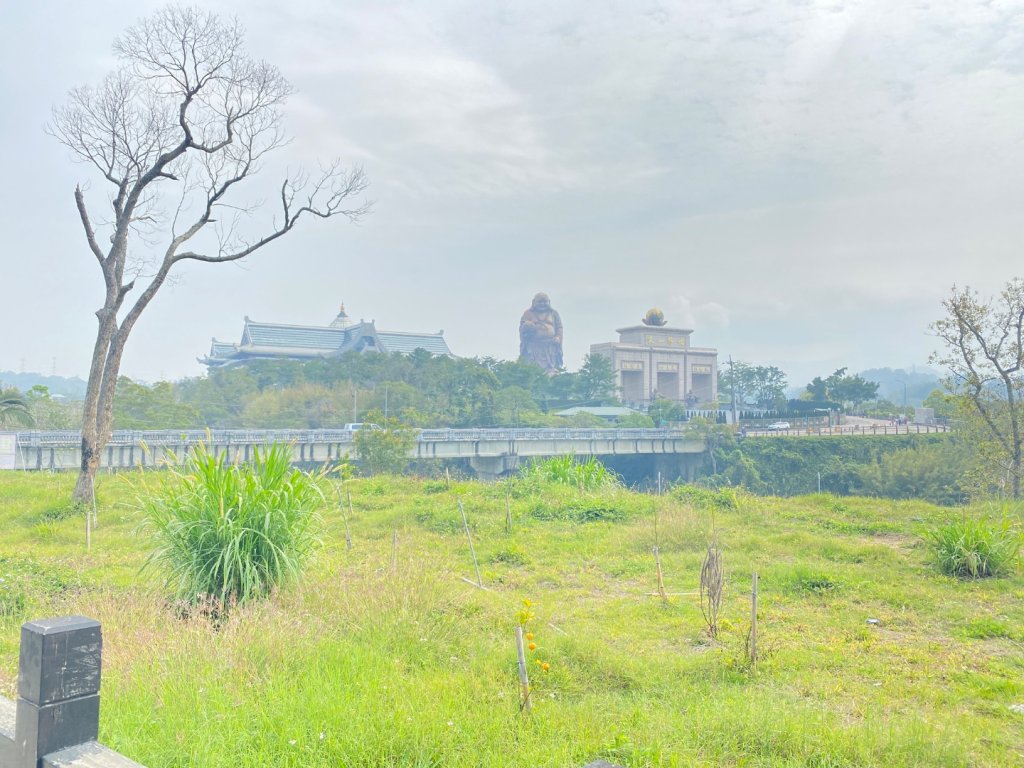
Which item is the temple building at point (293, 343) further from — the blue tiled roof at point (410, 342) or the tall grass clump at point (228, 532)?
the tall grass clump at point (228, 532)

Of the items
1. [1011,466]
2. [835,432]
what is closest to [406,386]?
[835,432]

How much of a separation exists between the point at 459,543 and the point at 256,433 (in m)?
29.7

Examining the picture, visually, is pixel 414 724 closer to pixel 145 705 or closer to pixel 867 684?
pixel 145 705

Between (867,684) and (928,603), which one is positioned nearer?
(867,684)

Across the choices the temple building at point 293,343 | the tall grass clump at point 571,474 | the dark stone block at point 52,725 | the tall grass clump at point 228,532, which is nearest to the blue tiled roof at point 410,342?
the temple building at point 293,343

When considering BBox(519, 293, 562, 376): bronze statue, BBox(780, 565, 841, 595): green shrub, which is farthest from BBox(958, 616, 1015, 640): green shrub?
BBox(519, 293, 562, 376): bronze statue

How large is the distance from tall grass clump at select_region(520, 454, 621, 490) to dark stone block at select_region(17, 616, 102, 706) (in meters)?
13.4

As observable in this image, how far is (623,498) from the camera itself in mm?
13758

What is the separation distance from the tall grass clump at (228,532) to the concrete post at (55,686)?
3.52 meters

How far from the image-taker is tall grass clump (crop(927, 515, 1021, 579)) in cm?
801

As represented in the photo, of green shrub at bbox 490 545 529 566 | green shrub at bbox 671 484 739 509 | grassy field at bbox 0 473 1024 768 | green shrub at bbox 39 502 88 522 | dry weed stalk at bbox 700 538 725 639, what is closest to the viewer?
grassy field at bbox 0 473 1024 768

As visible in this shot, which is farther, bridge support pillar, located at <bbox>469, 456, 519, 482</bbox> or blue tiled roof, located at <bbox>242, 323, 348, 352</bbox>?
blue tiled roof, located at <bbox>242, 323, 348, 352</bbox>

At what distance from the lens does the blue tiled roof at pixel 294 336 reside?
80.4 meters

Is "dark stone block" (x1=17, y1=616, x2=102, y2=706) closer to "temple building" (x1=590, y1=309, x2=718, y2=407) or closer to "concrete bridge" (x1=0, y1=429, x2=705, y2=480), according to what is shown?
"concrete bridge" (x1=0, y1=429, x2=705, y2=480)
